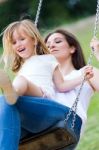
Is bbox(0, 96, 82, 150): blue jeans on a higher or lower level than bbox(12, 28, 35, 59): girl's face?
lower

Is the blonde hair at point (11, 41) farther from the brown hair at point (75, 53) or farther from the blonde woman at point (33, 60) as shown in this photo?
the brown hair at point (75, 53)

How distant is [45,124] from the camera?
2797mm

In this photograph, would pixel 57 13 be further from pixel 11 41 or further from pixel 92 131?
pixel 11 41

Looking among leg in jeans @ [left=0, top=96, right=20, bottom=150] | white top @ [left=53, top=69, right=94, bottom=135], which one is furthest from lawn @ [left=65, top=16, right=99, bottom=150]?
leg in jeans @ [left=0, top=96, right=20, bottom=150]

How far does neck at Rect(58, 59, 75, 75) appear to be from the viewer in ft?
10.6

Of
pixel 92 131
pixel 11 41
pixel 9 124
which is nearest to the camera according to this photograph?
pixel 9 124

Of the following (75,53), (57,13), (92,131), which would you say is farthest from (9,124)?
(57,13)

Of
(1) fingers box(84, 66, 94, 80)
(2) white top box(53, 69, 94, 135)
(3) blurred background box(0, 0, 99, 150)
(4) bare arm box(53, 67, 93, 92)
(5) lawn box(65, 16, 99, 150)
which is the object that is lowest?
(3) blurred background box(0, 0, 99, 150)

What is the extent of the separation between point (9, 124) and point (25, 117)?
0.34ft

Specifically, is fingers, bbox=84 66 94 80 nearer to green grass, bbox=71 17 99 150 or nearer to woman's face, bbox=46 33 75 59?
woman's face, bbox=46 33 75 59

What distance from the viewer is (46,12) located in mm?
11570

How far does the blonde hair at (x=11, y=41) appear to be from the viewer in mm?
2982

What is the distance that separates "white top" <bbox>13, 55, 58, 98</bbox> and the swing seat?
11cm

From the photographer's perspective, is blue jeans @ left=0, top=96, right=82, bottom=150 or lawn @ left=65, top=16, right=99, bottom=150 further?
lawn @ left=65, top=16, right=99, bottom=150
